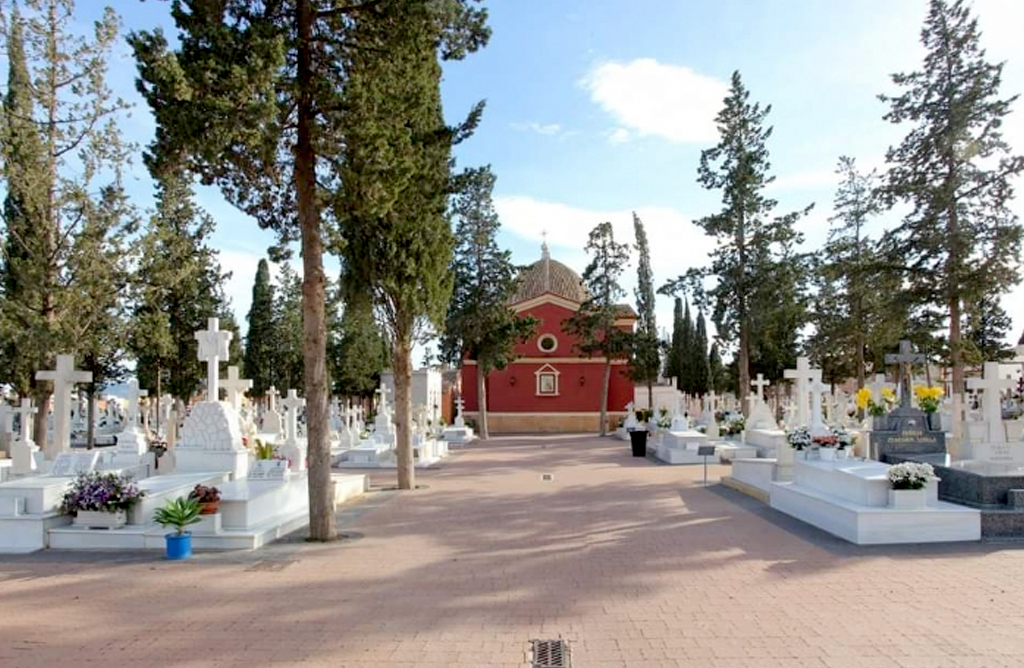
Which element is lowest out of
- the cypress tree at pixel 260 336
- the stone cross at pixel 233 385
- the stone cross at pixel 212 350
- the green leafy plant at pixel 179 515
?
the green leafy plant at pixel 179 515

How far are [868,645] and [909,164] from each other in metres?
22.4

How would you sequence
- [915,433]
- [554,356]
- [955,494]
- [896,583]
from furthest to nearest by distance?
1. [554,356]
2. [915,433]
3. [955,494]
4. [896,583]

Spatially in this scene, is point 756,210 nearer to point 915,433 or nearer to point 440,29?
point 915,433

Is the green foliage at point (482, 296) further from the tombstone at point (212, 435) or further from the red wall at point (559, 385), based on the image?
the tombstone at point (212, 435)

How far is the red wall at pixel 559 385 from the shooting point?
152 feet

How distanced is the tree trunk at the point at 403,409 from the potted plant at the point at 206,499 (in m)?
6.83

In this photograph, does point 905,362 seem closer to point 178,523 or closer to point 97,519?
point 178,523

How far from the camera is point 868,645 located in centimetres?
577

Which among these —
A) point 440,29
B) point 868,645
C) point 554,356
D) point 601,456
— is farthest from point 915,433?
point 554,356

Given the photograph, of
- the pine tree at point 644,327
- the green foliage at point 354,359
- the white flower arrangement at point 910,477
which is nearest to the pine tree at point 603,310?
the pine tree at point 644,327

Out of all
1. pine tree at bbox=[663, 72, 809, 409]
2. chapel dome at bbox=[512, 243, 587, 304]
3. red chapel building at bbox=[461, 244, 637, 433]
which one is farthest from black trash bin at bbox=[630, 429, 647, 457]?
chapel dome at bbox=[512, 243, 587, 304]

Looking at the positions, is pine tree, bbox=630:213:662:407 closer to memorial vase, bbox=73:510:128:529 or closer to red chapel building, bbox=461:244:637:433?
red chapel building, bbox=461:244:637:433

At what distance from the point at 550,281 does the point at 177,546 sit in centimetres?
4676

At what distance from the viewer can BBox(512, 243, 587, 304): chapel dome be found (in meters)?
53.7
